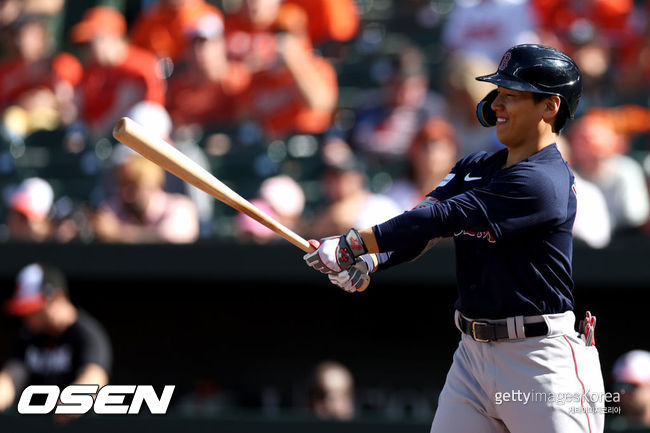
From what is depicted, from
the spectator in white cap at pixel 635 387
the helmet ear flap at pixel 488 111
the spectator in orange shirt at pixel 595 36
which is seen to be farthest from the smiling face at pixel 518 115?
the spectator in orange shirt at pixel 595 36

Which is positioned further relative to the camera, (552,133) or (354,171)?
(354,171)

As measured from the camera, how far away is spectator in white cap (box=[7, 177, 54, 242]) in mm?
6406

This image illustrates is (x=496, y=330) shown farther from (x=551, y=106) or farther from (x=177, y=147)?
(x=177, y=147)

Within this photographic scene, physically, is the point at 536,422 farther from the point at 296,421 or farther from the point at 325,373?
the point at 325,373

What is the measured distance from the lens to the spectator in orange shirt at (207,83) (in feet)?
23.4

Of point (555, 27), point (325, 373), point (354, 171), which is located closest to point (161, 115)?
point (354, 171)

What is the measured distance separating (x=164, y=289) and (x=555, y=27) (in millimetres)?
3394

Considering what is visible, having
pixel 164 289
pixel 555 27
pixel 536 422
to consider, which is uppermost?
pixel 555 27

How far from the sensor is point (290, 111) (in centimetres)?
698

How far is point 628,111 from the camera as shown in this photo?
266 inches

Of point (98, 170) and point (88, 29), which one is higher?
point (88, 29)

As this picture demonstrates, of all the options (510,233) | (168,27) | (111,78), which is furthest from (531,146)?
(168,27)

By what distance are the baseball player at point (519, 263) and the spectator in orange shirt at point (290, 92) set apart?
361 centimetres
